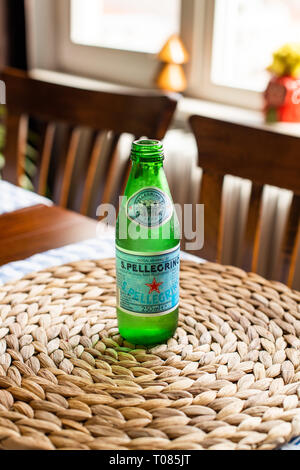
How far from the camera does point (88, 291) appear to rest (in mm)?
811

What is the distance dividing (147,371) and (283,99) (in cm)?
121

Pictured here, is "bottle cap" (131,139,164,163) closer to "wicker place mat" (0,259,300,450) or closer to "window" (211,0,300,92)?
"wicker place mat" (0,259,300,450)

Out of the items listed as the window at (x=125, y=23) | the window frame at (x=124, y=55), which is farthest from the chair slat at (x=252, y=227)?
the window at (x=125, y=23)

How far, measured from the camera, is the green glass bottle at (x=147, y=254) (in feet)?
2.10

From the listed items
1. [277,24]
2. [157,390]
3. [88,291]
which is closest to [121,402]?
[157,390]

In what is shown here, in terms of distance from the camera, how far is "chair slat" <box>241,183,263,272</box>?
107cm

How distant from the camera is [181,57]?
6.21ft

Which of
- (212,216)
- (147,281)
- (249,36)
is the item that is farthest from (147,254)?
(249,36)

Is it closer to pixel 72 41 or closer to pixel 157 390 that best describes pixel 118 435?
pixel 157 390

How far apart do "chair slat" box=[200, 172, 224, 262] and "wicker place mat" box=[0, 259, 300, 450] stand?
0.29 meters

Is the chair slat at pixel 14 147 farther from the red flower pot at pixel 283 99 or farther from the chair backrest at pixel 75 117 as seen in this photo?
the red flower pot at pixel 283 99

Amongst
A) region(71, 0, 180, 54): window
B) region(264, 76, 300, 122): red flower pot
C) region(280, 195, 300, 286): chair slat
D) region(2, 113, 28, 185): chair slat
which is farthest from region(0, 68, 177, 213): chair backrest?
region(71, 0, 180, 54): window

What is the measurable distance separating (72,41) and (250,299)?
188 centimetres

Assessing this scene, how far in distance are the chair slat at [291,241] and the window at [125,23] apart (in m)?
1.17
